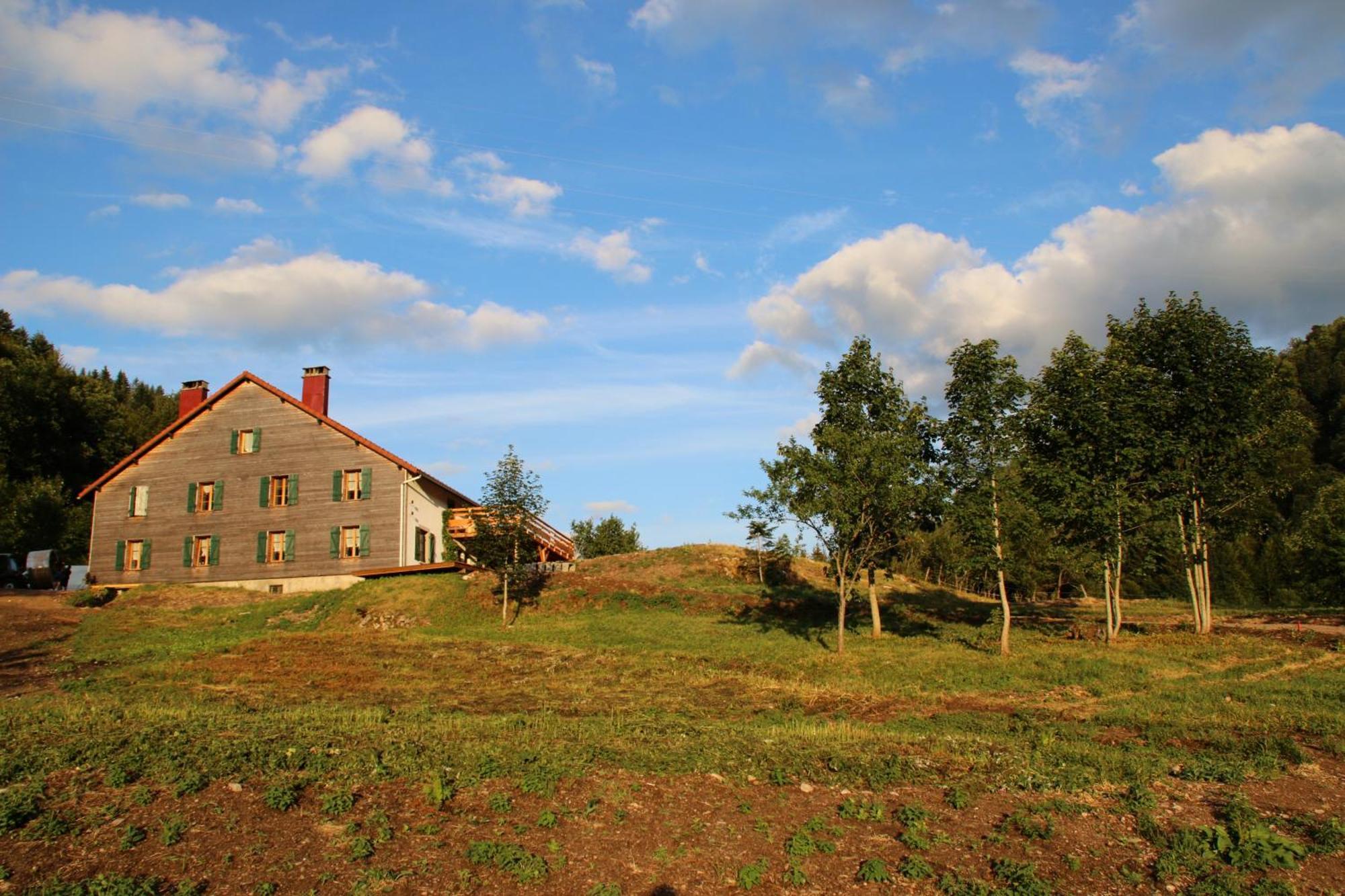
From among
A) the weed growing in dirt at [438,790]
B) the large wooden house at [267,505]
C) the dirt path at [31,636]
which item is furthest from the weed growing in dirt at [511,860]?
the large wooden house at [267,505]

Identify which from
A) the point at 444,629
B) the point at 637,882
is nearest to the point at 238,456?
the point at 444,629

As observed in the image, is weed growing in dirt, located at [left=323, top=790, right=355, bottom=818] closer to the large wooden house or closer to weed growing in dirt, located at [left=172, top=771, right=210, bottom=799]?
weed growing in dirt, located at [left=172, top=771, right=210, bottom=799]

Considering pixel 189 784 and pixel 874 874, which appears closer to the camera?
pixel 874 874

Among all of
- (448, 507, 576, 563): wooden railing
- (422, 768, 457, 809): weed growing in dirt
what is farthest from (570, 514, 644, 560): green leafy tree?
(422, 768, 457, 809): weed growing in dirt

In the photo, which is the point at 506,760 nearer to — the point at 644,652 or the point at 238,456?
the point at 644,652

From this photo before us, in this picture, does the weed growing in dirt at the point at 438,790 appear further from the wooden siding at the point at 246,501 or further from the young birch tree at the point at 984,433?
the wooden siding at the point at 246,501

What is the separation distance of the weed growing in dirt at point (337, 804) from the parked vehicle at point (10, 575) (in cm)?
5290

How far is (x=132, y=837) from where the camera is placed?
10242 millimetres

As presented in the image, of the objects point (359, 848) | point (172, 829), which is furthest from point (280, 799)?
point (359, 848)

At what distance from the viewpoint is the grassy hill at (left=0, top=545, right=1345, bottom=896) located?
34.0 ft

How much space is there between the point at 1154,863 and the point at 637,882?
22.4 ft

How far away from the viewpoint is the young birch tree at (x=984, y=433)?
3209cm

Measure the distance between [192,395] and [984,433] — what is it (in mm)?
47170

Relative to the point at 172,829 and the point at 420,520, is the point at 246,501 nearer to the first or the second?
the point at 420,520
